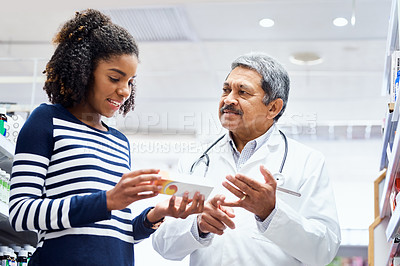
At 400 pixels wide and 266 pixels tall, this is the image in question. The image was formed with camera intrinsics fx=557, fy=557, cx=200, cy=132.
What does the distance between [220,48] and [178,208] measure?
495 cm

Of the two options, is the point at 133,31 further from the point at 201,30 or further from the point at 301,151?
the point at 301,151

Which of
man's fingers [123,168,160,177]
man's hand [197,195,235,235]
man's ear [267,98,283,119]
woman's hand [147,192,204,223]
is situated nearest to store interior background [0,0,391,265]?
man's ear [267,98,283,119]

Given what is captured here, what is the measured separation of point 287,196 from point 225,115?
1.59 feet

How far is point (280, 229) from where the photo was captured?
2148 millimetres

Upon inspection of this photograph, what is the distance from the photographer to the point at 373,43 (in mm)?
6379

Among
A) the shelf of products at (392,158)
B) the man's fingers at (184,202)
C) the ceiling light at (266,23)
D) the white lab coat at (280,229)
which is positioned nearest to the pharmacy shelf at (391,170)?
the shelf of products at (392,158)

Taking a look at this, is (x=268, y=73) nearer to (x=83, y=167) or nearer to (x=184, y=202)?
(x=184, y=202)

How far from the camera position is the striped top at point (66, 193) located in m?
1.65

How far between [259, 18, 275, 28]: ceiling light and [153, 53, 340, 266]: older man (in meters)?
3.21

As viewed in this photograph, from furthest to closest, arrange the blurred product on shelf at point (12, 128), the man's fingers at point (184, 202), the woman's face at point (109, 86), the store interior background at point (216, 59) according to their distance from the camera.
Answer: the store interior background at point (216, 59) → the blurred product on shelf at point (12, 128) → the woman's face at point (109, 86) → the man's fingers at point (184, 202)

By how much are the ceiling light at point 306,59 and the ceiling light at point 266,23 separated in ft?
3.13

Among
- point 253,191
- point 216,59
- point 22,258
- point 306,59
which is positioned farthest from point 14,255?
point 306,59

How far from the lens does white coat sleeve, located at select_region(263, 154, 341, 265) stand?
2158mm

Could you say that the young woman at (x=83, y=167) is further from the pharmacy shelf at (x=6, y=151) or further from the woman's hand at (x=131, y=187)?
Result: the pharmacy shelf at (x=6, y=151)
